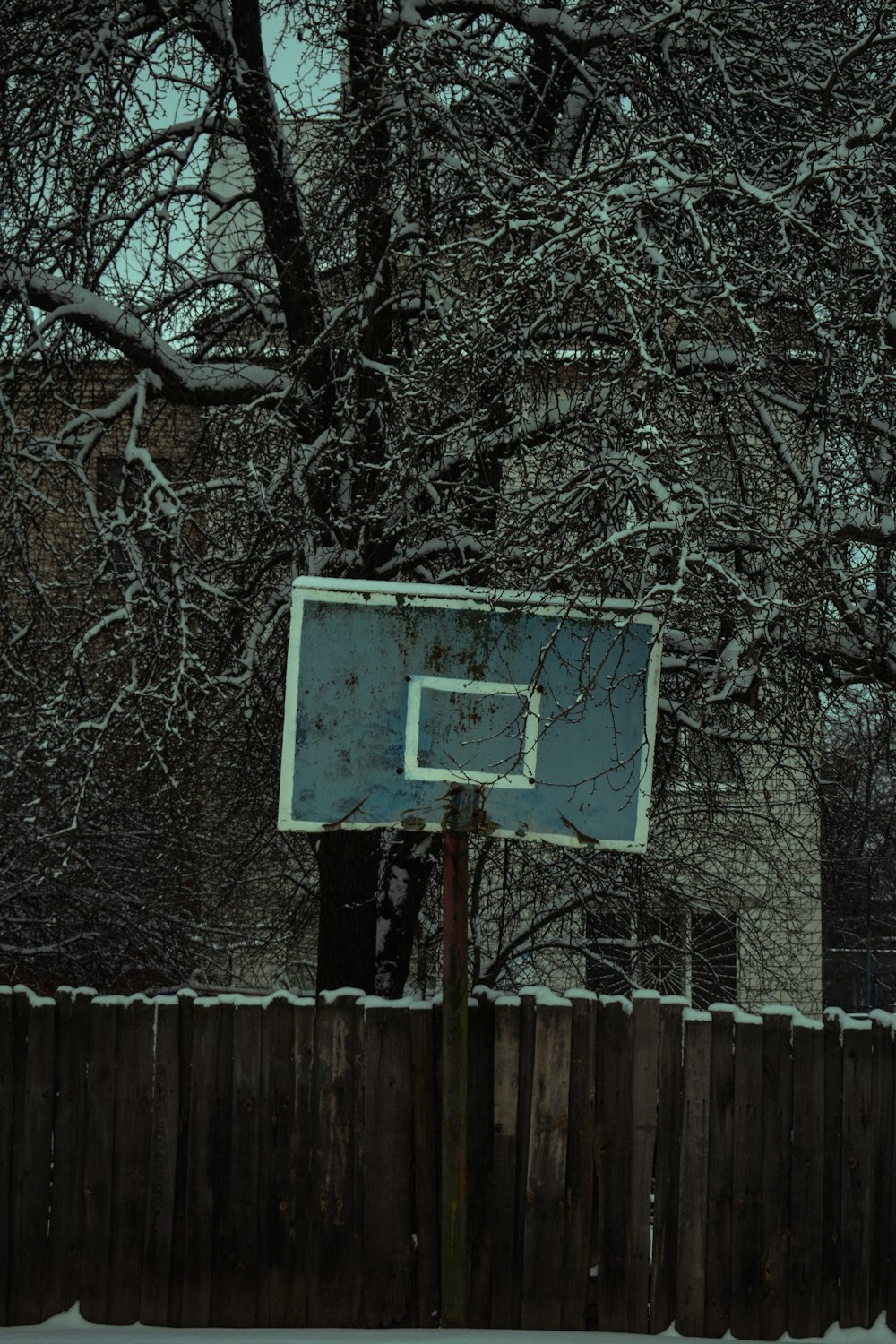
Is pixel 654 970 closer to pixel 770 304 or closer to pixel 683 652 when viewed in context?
pixel 683 652

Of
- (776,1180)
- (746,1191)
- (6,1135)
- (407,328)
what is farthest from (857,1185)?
(407,328)

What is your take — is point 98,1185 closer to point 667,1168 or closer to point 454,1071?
point 454,1071

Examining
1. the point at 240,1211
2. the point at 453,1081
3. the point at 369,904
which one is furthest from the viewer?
the point at 369,904

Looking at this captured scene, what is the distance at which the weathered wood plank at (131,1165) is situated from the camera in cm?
605

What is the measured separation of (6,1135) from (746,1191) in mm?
2940

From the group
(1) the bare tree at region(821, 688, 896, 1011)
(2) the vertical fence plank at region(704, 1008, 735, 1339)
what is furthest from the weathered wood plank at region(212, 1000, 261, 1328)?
(1) the bare tree at region(821, 688, 896, 1011)

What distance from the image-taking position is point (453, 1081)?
5613 mm

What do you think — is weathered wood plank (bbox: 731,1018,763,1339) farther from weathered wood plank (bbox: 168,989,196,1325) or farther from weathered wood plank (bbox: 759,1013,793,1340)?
weathered wood plank (bbox: 168,989,196,1325)

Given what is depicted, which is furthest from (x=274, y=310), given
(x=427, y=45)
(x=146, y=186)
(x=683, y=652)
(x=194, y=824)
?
(x=194, y=824)

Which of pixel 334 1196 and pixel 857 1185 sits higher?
pixel 857 1185

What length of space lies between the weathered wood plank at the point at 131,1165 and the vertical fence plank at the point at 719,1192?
2.22m

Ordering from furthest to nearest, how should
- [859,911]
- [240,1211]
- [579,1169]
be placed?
[859,911] → [240,1211] → [579,1169]

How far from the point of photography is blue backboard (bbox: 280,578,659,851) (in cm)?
577

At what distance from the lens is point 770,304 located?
696cm
